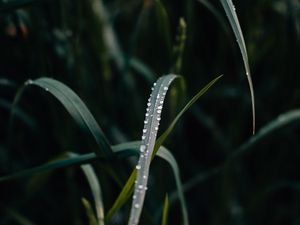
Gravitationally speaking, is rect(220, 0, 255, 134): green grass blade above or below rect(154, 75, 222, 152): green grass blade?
above

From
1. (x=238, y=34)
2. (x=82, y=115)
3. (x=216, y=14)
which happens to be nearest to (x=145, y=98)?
(x=216, y=14)

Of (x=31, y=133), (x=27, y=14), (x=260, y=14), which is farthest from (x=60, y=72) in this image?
(x=260, y=14)

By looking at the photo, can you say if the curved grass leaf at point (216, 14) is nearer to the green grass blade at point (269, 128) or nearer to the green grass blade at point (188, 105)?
the green grass blade at point (269, 128)

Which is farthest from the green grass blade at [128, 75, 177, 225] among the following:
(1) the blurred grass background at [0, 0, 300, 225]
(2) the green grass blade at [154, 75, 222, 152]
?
(1) the blurred grass background at [0, 0, 300, 225]

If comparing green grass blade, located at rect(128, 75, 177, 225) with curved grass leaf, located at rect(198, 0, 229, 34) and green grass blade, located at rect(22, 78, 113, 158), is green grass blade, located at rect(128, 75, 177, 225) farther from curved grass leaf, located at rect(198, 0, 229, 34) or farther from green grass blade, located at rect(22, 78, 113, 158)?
curved grass leaf, located at rect(198, 0, 229, 34)

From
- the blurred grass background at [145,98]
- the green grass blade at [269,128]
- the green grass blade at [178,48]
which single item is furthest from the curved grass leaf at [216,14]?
the green grass blade at [269,128]

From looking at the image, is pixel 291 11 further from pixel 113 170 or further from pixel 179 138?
pixel 113 170

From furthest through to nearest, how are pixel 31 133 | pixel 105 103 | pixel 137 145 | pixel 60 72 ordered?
pixel 31 133, pixel 105 103, pixel 60 72, pixel 137 145
